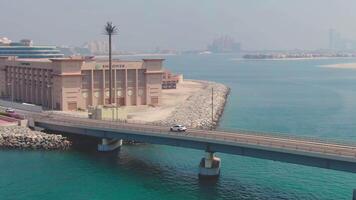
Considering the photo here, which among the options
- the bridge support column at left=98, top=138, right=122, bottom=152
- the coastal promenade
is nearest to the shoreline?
the coastal promenade

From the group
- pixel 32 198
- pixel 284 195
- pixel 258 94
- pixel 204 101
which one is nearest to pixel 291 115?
pixel 204 101

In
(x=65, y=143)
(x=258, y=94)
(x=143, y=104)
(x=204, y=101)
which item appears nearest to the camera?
(x=65, y=143)

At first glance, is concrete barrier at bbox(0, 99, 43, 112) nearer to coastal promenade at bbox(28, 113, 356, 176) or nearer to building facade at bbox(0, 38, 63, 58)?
coastal promenade at bbox(28, 113, 356, 176)

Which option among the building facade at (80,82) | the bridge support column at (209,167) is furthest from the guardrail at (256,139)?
the building facade at (80,82)

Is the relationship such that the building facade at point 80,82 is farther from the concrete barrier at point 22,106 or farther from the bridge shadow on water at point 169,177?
the bridge shadow on water at point 169,177

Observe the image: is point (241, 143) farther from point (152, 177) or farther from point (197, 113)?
point (197, 113)

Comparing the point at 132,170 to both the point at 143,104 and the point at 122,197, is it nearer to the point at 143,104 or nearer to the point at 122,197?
the point at 122,197

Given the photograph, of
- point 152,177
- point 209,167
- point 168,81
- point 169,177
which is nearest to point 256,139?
point 209,167
